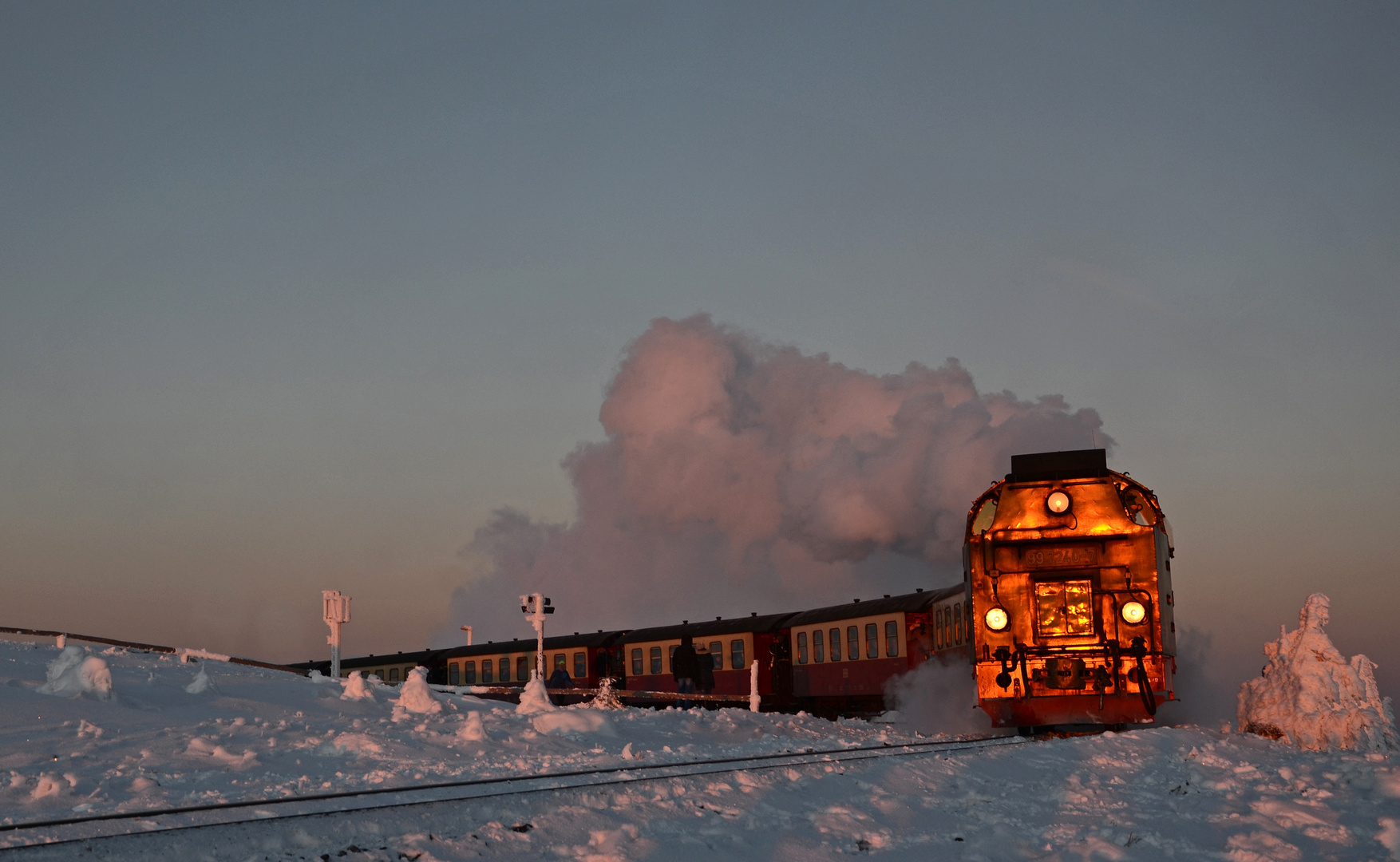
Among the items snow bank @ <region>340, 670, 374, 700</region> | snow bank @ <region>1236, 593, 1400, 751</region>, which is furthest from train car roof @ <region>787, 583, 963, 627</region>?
snow bank @ <region>340, 670, 374, 700</region>

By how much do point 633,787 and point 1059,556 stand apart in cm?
953

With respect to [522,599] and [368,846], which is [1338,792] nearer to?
[368,846]

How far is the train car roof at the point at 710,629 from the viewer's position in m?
34.8

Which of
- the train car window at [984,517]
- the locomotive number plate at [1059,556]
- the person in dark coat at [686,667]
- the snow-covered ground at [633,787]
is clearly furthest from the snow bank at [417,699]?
the person in dark coat at [686,667]

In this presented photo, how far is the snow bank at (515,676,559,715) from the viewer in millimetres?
19219

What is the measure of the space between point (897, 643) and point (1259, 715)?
11522 millimetres

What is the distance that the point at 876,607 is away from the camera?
101ft

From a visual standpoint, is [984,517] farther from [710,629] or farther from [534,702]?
[710,629]

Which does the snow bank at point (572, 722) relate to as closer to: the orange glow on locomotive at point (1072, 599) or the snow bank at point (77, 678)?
the orange glow on locomotive at point (1072, 599)

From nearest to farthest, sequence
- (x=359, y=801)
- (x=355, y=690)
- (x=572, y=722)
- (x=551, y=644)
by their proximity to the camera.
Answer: (x=359, y=801)
(x=572, y=722)
(x=355, y=690)
(x=551, y=644)

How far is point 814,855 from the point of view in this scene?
862 cm

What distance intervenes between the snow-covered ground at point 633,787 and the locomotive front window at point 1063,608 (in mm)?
1872

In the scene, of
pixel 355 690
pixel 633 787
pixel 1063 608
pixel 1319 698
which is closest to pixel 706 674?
pixel 355 690

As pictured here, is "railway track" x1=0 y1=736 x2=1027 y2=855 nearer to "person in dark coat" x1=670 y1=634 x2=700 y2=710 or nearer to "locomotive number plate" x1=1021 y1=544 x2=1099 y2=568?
"locomotive number plate" x1=1021 y1=544 x2=1099 y2=568
